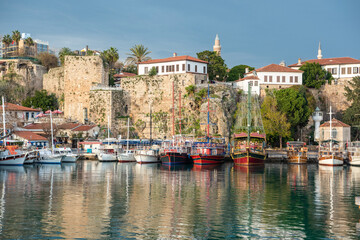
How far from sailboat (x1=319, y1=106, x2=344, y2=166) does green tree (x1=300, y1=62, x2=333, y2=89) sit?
1371 cm

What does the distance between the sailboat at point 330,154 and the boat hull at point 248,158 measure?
25.8 ft

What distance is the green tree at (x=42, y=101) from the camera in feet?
276

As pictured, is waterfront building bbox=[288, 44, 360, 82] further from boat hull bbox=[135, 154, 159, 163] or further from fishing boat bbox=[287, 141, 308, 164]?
boat hull bbox=[135, 154, 159, 163]

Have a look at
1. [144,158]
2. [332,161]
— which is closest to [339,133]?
[332,161]

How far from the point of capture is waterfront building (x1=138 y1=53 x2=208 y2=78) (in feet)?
250

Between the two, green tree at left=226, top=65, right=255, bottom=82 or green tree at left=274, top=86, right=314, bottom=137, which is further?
green tree at left=226, top=65, right=255, bottom=82

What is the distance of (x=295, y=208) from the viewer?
28.8m

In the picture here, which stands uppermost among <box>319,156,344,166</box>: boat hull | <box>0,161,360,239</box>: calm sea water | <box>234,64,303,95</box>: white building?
<box>234,64,303,95</box>: white building

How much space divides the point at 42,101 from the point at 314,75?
46067mm

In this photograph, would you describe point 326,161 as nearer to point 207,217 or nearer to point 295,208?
point 295,208

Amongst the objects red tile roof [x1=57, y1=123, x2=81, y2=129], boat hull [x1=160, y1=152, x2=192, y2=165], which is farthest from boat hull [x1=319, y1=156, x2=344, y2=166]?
red tile roof [x1=57, y1=123, x2=81, y2=129]

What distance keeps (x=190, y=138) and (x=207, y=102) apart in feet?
21.5

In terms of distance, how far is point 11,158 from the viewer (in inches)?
2296

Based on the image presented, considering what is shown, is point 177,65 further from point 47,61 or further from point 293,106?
point 47,61
